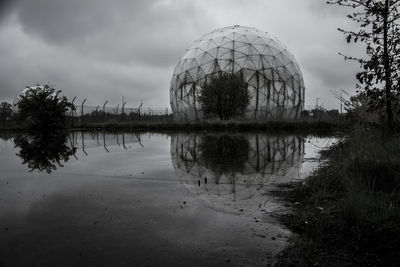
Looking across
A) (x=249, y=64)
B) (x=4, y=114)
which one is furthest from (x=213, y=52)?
(x=4, y=114)

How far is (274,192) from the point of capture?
415cm

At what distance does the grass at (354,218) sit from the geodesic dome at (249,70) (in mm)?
25679

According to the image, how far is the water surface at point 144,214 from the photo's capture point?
90.0 inches

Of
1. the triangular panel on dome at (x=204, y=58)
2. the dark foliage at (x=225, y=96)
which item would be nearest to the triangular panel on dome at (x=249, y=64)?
the triangular panel on dome at (x=204, y=58)

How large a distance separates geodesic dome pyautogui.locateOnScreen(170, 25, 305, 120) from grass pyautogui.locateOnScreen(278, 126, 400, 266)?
25.7 meters

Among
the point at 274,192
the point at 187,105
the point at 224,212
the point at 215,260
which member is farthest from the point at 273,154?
the point at 187,105

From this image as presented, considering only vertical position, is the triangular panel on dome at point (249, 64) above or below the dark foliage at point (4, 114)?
above

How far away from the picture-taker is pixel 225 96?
2281 centimetres

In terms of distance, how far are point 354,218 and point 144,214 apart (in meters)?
2.15

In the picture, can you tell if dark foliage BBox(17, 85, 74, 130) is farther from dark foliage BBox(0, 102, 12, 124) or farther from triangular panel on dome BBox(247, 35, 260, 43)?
triangular panel on dome BBox(247, 35, 260, 43)

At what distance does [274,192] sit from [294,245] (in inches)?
69.0

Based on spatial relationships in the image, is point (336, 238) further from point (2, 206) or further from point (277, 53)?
point (277, 53)

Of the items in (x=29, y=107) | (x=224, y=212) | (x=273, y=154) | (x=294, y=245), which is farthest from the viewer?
(x=29, y=107)

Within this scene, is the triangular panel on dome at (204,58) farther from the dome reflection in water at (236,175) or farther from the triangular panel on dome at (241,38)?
the dome reflection in water at (236,175)
